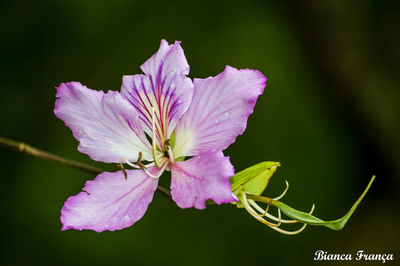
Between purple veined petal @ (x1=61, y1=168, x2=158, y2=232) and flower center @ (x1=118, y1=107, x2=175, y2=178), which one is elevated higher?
flower center @ (x1=118, y1=107, x2=175, y2=178)

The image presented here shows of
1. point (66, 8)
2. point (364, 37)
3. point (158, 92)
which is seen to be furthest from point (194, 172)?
point (364, 37)

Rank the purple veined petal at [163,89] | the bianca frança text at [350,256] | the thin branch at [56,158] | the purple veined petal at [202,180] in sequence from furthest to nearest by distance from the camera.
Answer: the bianca frança text at [350,256] < the thin branch at [56,158] < the purple veined petal at [163,89] < the purple veined petal at [202,180]

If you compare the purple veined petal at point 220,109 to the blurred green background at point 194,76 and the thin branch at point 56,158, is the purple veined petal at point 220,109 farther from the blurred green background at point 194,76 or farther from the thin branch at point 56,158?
the blurred green background at point 194,76

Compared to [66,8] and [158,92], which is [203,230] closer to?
[66,8]

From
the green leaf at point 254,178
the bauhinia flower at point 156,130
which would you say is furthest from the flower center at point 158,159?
the green leaf at point 254,178

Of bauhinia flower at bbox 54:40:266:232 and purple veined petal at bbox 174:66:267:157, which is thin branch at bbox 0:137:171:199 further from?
purple veined petal at bbox 174:66:267:157

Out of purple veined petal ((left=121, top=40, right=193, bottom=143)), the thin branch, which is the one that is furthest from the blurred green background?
purple veined petal ((left=121, top=40, right=193, bottom=143))
